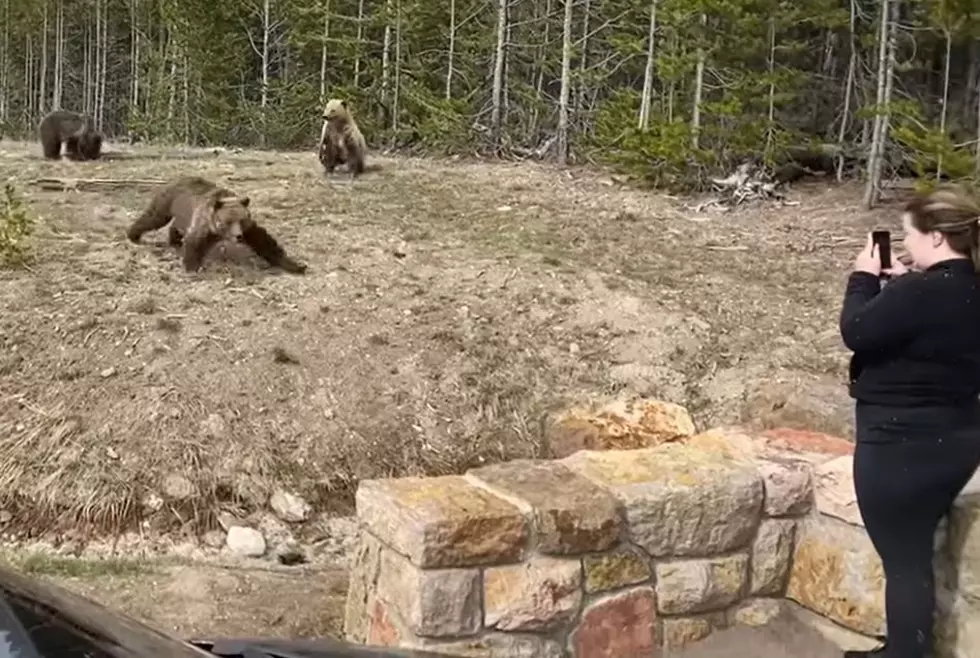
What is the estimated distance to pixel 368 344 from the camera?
7801 millimetres

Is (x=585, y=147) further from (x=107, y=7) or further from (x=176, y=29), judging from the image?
(x=107, y=7)

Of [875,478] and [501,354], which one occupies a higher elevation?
[875,478]

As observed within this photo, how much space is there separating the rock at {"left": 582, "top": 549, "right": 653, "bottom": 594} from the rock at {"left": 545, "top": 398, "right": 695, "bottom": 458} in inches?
79.4

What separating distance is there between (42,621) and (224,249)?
722 centimetres

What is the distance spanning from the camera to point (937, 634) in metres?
3.87

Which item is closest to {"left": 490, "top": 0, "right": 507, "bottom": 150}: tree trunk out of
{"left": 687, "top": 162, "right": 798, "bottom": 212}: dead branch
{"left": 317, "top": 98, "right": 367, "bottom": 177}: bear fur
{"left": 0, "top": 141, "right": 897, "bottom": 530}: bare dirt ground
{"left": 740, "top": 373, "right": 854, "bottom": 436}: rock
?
{"left": 317, "top": 98, "right": 367, "bottom": 177}: bear fur

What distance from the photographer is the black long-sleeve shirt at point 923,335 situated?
3.46 meters

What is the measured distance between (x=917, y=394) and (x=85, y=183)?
10387mm

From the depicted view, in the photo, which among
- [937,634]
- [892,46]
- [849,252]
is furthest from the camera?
[892,46]

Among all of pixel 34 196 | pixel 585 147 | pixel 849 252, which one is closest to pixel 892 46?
pixel 849 252

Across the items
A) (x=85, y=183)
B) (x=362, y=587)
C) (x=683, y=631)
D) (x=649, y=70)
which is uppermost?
(x=649, y=70)

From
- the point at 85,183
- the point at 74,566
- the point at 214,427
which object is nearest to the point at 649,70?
the point at 85,183

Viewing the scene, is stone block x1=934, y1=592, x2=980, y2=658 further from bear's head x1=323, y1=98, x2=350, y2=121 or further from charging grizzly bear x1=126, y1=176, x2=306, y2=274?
bear's head x1=323, y1=98, x2=350, y2=121

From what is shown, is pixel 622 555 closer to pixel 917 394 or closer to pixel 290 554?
pixel 917 394
